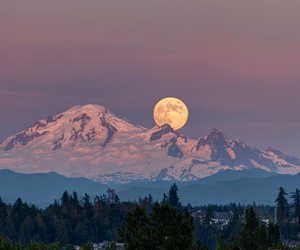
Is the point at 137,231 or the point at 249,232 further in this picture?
the point at 249,232

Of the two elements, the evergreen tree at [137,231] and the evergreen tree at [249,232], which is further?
the evergreen tree at [249,232]

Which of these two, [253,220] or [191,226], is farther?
[253,220]

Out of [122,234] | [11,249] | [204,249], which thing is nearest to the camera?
[11,249]

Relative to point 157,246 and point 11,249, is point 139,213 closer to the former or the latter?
point 157,246

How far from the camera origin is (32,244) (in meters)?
108

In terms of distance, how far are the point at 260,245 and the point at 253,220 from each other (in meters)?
6.25

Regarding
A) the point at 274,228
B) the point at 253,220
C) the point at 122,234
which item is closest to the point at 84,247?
the point at 122,234

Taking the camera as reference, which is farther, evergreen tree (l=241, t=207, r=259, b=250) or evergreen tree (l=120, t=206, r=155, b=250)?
evergreen tree (l=241, t=207, r=259, b=250)

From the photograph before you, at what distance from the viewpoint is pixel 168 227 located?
110062 millimetres

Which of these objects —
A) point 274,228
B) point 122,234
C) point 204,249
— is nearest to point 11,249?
point 122,234

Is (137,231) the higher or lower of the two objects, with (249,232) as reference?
lower

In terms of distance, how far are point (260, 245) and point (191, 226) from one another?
46995 millimetres

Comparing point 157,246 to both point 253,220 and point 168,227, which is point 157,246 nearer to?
point 168,227

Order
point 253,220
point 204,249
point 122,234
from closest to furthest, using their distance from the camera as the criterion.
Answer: point 122,234, point 204,249, point 253,220
